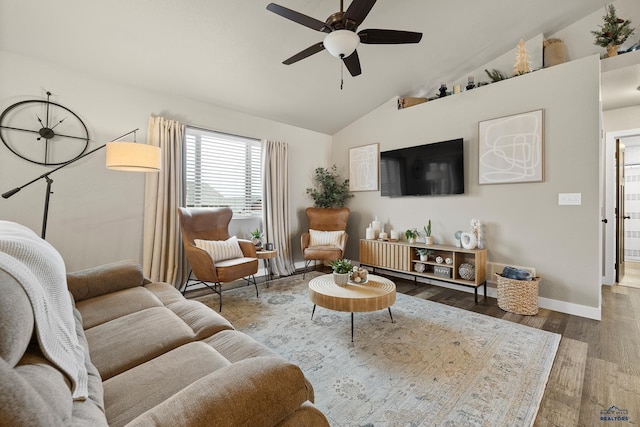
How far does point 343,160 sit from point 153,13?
3.34 metres

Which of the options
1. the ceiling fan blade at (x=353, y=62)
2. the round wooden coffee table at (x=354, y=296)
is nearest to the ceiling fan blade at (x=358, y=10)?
the ceiling fan blade at (x=353, y=62)

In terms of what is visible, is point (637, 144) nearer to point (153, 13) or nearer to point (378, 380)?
point (378, 380)

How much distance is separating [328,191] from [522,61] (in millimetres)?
3040

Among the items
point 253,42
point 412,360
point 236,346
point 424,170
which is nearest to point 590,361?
point 412,360

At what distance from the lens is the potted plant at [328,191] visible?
4820 mm

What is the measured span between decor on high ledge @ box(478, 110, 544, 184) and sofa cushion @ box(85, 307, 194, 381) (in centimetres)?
351

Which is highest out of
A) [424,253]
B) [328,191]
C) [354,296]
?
[328,191]

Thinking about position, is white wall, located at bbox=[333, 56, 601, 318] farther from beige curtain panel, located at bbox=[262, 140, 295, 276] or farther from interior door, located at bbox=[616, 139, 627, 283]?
beige curtain panel, located at bbox=[262, 140, 295, 276]

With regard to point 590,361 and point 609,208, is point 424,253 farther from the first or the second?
point 609,208

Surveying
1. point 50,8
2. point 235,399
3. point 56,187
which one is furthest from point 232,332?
point 50,8

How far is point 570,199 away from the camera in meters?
2.87

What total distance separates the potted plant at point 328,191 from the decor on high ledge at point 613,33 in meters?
3.39

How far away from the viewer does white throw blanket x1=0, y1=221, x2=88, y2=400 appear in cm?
74

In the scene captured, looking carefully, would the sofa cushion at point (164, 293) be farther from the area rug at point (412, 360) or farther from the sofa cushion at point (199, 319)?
the area rug at point (412, 360)
